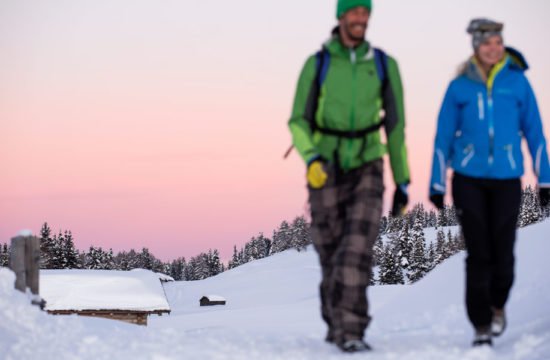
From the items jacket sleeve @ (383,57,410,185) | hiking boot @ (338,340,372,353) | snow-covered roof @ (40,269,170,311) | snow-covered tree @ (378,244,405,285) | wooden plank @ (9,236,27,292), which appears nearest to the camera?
hiking boot @ (338,340,372,353)

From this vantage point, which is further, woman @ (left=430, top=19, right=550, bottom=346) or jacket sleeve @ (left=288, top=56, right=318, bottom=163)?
jacket sleeve @ (left=288, top=56, right=318, bottom=163)

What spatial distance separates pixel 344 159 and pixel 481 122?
105 cm

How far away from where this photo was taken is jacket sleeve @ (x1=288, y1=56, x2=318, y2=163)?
5.22 m

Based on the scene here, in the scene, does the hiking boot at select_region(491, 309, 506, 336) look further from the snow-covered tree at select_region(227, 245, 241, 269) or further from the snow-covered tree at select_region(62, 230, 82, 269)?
the snow-covered tree at select_region(227, 245, 241, 269)

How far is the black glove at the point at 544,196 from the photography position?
5266 mm

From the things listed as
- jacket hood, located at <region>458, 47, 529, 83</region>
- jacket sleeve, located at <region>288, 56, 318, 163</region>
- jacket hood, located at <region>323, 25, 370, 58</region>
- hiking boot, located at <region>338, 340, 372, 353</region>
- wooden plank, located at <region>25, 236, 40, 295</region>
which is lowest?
hiking boot, located at <region>338, 340, 372, 353</region>

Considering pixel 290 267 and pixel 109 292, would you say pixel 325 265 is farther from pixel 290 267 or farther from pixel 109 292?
pixel 290 267

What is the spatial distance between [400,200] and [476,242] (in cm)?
65

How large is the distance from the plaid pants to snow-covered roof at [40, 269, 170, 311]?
33491mm

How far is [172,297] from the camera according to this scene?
88.4 meters

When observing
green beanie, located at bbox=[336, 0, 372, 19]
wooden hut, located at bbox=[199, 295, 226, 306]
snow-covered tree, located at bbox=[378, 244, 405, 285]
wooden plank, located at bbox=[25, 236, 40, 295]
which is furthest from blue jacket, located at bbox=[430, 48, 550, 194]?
snow-covered tree, located at bbox=[378, 244, 405, 285]

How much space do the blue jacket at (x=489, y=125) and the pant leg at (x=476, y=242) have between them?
121 millimetres

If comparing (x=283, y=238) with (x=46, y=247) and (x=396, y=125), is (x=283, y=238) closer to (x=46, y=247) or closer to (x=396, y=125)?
(x=46, y=247)

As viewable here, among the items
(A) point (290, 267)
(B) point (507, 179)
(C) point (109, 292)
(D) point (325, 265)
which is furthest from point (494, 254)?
(A) point (290, 267)
